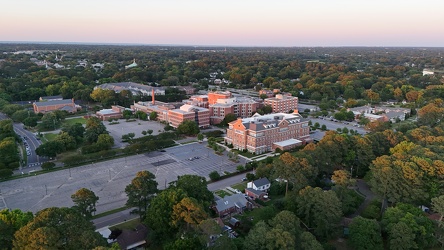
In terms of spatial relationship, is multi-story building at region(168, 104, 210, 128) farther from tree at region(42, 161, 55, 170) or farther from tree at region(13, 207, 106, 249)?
tree at region(13, 207, 106, 249)

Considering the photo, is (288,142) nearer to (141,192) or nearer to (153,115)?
(141,192)

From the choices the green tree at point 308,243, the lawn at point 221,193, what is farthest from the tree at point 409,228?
the lawn at point 221,193

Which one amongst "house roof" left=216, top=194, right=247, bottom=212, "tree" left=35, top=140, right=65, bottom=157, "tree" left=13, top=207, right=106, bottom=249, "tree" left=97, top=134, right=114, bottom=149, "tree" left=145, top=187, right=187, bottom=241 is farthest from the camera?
"tree" left=97, top=134, right=114, bottom=149

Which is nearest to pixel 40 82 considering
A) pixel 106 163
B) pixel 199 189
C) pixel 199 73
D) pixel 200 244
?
pixel 199 73

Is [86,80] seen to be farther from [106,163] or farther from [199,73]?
[106,163]

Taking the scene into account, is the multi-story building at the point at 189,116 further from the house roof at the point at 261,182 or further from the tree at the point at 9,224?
the tree at the point at 9,224

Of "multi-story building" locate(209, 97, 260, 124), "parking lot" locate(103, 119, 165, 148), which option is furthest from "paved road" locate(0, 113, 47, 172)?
"multi-story building" locate(209, 97, 260, 124)

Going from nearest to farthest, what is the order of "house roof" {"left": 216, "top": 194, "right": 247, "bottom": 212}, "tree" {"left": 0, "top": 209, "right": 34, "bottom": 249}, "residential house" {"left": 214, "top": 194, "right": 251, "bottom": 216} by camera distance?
"tree" {"left": 0, "top": 209, "right": 34, "bottom": 249}
"residential house" {"left": 214, "top": 194, "right": 251, "bottom": 216}
"house roof" {"left": 216, "top": 194, "right": 247, "bottom": 212}
